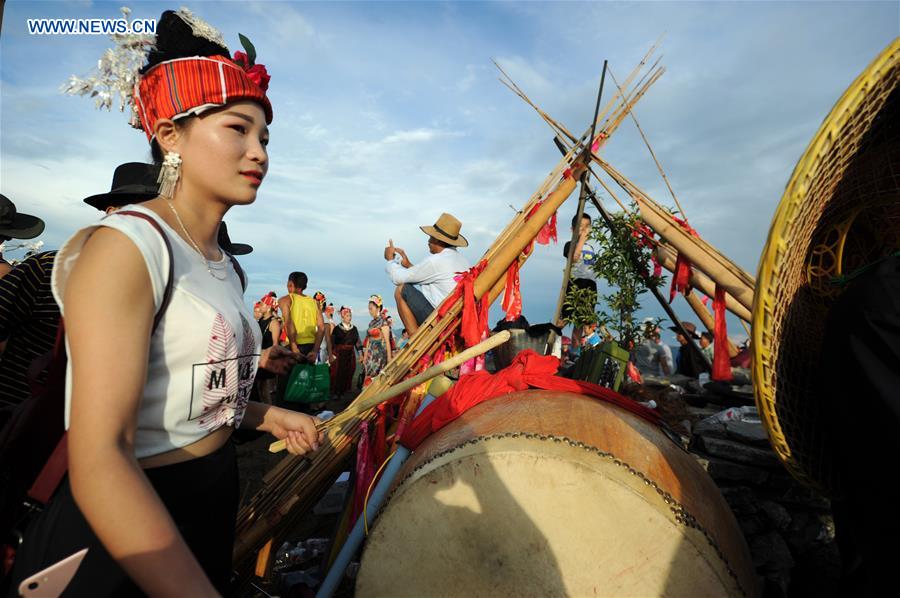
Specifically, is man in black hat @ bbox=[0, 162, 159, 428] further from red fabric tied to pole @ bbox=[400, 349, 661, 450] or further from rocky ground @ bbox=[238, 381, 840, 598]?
red fabric tied to pole @ bbox=[400, 349, 661, 450]

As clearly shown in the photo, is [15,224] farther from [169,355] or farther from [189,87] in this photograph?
[169,355]

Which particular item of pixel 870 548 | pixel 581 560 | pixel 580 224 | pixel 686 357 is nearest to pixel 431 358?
pixel 581 560

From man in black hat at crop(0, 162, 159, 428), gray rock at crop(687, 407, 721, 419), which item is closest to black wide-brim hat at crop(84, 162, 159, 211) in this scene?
man in black hat at crop(0, 162, 159, 428)

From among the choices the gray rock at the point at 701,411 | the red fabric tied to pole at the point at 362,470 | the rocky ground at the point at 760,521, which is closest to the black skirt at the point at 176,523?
the rocky ground at the point at 760,521

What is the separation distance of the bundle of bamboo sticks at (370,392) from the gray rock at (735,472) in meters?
1.90

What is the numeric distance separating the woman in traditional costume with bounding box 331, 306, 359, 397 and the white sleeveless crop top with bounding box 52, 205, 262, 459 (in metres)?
9.53

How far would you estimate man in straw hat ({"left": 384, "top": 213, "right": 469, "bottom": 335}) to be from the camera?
15.2 ft

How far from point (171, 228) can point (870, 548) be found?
194 centimetres

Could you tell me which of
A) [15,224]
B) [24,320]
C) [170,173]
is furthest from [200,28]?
[15,224]

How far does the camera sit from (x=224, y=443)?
4.44 feet

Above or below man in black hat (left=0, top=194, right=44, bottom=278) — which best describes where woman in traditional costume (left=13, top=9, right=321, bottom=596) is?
below

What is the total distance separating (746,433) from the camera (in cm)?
305

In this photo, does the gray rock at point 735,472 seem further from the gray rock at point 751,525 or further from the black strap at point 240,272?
the black strap at point 240,272

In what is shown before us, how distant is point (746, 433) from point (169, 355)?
334 centimetres
